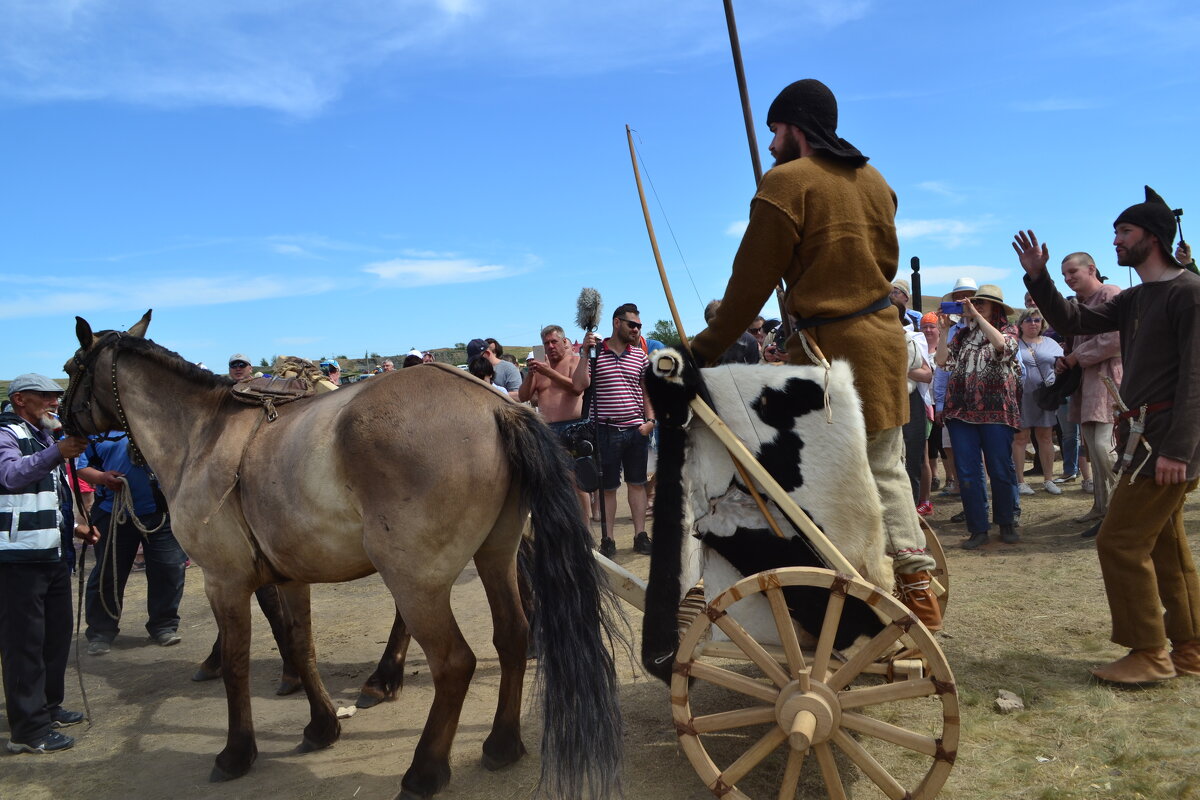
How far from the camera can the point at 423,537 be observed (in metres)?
3.43

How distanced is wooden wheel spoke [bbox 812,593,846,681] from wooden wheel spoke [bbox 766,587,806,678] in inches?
2.1

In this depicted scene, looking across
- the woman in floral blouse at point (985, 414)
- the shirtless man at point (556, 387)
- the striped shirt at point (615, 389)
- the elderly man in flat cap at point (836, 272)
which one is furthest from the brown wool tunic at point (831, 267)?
the shirtless man at point (556, 387)

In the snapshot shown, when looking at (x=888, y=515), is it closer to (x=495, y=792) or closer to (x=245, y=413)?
(x=495, y=792)

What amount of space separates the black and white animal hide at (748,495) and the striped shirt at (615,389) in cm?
A: 416

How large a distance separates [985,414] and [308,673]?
18.0 feet

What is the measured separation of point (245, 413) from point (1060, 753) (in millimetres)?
4116

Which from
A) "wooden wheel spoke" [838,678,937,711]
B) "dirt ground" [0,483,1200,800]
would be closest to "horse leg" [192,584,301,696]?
"dirt ground" [0,483,1200,800]

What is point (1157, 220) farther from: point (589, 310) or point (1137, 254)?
point (589, 310)

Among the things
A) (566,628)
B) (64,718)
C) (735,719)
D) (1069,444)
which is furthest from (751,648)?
(1069,444)

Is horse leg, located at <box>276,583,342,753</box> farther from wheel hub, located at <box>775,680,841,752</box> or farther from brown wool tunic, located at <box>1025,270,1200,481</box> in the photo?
brown wool tunic, located at <box>1025,270,1200,481</box>

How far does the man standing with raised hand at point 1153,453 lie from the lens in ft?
11.6

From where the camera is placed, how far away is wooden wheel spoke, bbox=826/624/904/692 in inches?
104

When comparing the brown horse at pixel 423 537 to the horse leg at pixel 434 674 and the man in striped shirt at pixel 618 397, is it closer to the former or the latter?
the horse leg at pixel 434 674

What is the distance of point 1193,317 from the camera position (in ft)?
11.5
